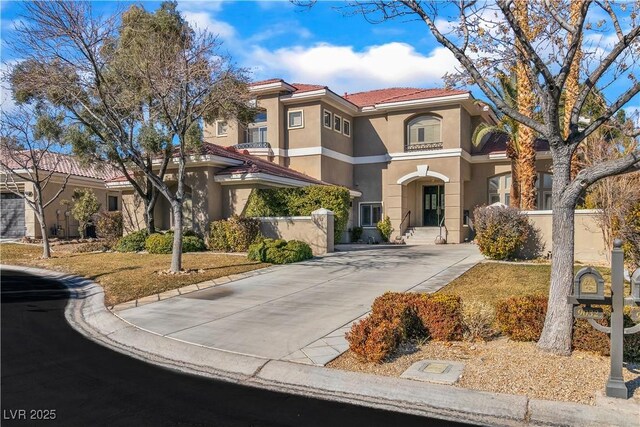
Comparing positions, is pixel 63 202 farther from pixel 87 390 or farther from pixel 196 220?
pixel 87 390

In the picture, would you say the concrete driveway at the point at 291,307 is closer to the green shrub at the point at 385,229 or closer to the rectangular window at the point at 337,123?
the green shrub at the point at 385,229

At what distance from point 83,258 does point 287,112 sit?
12541 millimetres

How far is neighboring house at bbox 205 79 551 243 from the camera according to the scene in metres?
24.1

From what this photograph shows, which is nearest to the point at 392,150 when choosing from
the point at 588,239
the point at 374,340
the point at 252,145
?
the point at 252,145

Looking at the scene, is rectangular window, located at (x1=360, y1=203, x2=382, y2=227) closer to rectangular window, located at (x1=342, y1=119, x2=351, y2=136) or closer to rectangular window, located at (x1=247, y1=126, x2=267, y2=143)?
rectangular window, located at (x1=342, y1=119, x2=351, y2=136)

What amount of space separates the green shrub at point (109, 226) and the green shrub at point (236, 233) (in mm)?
6637

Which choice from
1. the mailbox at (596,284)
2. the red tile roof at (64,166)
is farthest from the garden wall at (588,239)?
the red tile roof at (64,166)

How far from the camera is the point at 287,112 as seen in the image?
2511 cm

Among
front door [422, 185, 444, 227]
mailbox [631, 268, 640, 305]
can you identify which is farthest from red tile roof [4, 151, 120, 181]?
mailbox [631, 268, 640, 305]

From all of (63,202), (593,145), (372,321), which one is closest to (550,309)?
(372,321)

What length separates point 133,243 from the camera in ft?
65.6

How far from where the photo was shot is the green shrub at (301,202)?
18969 mm

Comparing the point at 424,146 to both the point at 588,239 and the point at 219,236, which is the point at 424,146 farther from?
the point at 219,236

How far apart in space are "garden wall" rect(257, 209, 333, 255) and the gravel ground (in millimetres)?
11227
